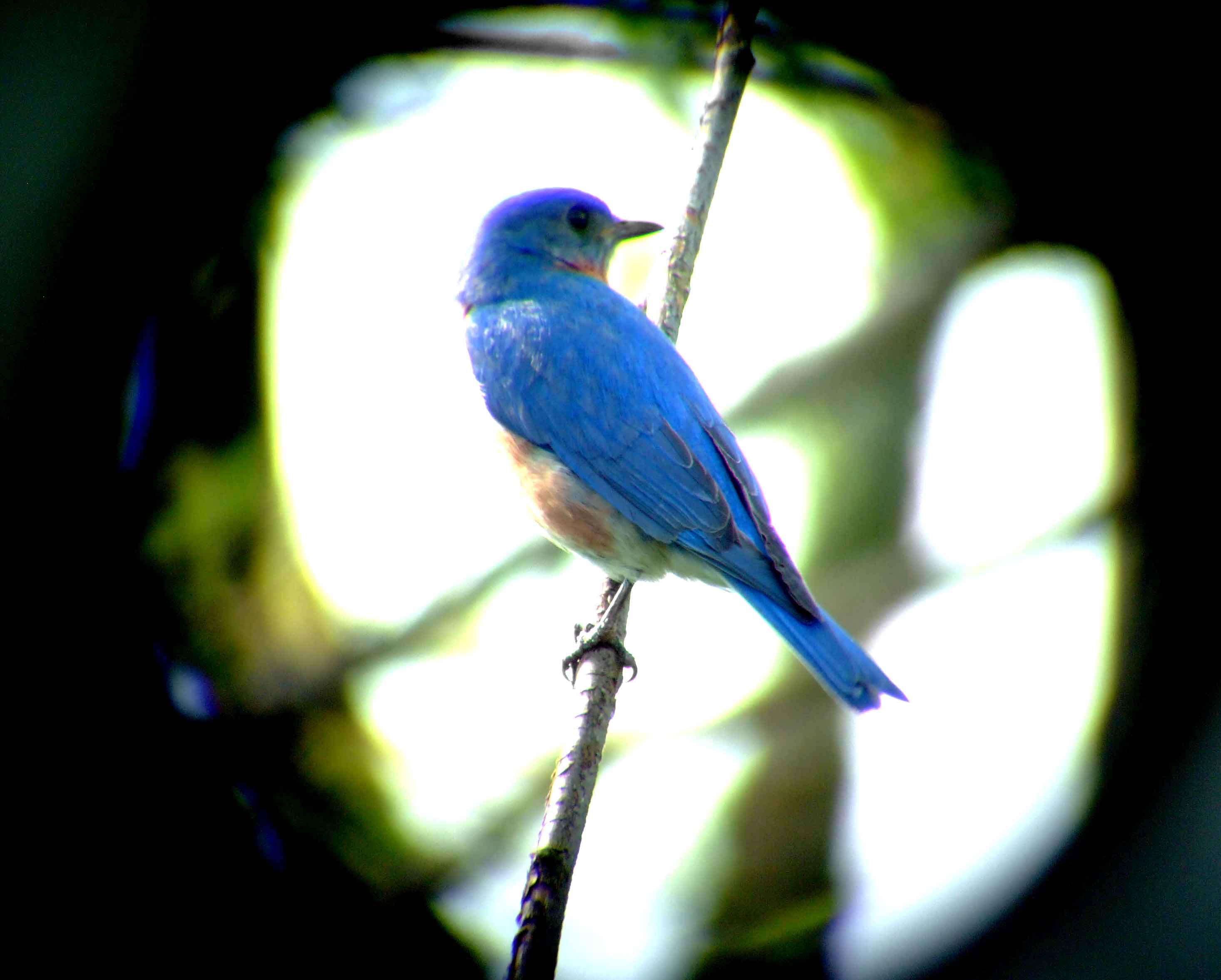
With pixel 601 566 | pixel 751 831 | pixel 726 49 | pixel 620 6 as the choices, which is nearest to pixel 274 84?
pixel 620 6

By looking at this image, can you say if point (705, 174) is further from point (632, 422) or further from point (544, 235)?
point (632, 422)

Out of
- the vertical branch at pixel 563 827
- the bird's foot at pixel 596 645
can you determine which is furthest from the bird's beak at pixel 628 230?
the vertical branch at pixel 563 827

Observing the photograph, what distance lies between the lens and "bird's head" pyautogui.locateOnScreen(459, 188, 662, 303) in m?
2.85

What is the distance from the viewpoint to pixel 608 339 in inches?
96.2

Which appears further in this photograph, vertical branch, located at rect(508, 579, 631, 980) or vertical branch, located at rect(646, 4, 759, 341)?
vertical branch, located at rect(646, 4, 759, 341)

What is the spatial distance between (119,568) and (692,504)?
2.17 metres

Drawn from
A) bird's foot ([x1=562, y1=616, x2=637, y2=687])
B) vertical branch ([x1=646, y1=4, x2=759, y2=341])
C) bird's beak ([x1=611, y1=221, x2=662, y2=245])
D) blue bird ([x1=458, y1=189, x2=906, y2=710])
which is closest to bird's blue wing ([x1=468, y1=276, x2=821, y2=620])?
blue bird ([x1=458, y1=189, x2=906, y2=710])

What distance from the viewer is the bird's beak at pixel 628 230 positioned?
287cm

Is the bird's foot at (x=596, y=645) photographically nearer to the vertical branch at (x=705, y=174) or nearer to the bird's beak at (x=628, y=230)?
the vertical branch at (x=705, y=174)

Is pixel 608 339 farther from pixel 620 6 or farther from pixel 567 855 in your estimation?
pixel 620 6

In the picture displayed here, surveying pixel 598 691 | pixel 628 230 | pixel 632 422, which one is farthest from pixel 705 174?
pixel 598 691

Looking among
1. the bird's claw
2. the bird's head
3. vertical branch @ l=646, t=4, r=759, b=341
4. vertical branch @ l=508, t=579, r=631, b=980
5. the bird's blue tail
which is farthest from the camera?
the bird's head

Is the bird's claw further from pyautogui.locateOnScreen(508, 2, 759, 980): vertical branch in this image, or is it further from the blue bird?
the blue bird

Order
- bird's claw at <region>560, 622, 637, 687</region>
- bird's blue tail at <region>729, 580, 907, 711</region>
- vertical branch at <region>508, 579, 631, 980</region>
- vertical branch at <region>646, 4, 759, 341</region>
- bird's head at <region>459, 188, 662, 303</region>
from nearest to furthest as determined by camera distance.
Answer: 1. vertical branch at <region>508, 579, 631, 980</region>
2. bird's blue tail at <region>729, 580, 907, 711</region>
3. bird's claw at <region>560, 622, 637, 687</region>
4. vertical branch at <region>646, 4, 759, 341</region>
5. bird's head at <region>459, 188, 662, 303</region>
